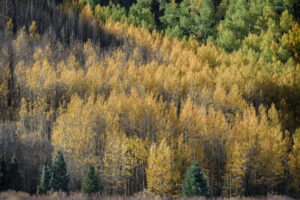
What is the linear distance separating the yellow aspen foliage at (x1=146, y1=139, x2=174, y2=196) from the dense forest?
19cm

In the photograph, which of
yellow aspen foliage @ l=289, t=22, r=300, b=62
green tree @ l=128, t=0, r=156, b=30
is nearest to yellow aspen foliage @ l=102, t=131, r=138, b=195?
yellow aspen foliage @ l=289, t=22, r=300, b=62

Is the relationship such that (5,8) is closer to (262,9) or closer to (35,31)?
(35,31)

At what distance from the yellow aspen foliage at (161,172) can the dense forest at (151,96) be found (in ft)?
0.63

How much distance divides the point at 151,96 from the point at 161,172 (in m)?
24.5

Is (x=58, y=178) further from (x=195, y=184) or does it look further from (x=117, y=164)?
(x=195, y=184)

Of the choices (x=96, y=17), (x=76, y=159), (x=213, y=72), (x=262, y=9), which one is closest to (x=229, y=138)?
(x=76, y=159)

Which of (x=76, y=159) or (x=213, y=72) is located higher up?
(x=213, y=72)

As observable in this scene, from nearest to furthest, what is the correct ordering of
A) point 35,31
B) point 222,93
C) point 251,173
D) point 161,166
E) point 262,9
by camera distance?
point 161,166, point 251,173, point 222,93, point 35,31, point 262,9

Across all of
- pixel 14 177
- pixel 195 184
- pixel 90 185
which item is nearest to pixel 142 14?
pixel 14 177

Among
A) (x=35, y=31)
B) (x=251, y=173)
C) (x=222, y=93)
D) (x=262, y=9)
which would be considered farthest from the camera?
(x=262, y=9)

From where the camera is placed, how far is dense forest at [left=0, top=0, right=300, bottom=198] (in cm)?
5794

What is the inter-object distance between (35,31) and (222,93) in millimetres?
53883

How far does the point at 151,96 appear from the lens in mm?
76500

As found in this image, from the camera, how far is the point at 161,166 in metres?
55.0
